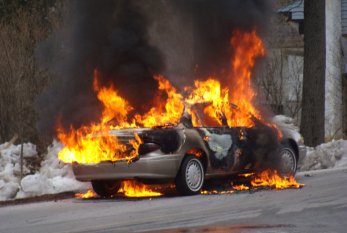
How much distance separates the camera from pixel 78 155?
13320 millimetres

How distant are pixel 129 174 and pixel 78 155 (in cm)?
117

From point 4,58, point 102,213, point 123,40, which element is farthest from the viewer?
point 4,58

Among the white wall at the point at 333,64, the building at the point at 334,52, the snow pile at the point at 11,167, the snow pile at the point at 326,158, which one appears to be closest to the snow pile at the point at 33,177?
the snow pile at the point at 11,167

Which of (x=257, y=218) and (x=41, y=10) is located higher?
(x=41, y=10)

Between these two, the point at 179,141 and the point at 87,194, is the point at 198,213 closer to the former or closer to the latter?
the point at 179,141

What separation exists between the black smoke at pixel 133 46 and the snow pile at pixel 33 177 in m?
0.99

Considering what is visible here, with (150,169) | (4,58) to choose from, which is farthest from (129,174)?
(4,58)

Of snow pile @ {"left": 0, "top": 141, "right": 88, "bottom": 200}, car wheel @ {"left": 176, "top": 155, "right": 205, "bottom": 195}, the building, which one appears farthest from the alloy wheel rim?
the building

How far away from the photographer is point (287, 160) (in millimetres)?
14891

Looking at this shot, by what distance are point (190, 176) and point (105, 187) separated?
1.65 meters

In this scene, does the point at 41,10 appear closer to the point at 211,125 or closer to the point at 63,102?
the point at 63,102

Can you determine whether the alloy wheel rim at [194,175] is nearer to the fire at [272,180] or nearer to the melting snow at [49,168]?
the fire at [272,180]

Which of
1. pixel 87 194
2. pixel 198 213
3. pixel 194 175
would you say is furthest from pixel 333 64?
pixel 198 213

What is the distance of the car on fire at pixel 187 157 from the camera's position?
41.5 ft
